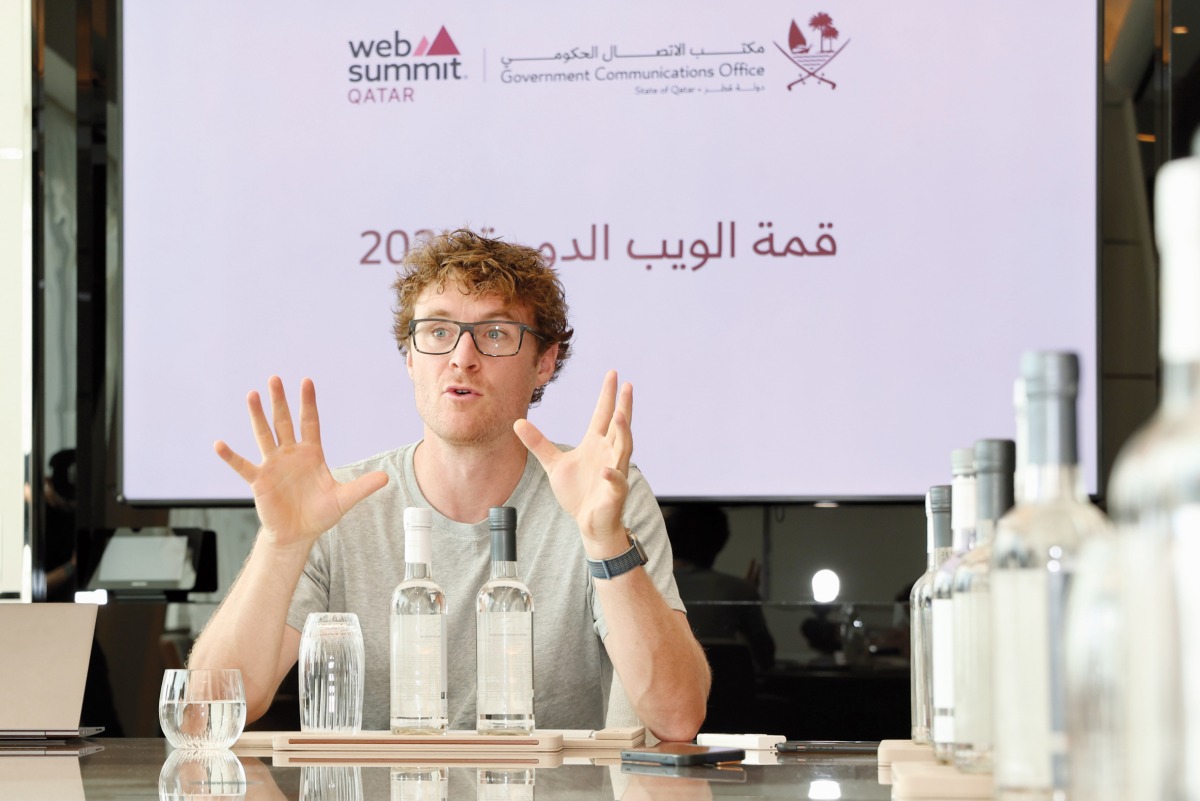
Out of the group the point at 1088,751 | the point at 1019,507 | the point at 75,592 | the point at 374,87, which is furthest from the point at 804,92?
the point at 1088,751

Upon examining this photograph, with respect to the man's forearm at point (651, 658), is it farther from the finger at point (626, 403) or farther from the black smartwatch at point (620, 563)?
the finger at point (626, 403)

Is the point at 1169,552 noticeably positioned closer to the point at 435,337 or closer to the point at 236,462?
the point at 236,462

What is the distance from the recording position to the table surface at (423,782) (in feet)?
3.74

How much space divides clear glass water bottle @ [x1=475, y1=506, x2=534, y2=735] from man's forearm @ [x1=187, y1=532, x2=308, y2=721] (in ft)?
1.52

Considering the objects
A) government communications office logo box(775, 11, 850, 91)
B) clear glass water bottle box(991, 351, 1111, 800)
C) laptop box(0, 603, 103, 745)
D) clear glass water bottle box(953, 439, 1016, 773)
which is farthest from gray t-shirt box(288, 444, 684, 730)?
clear glass water bottle box(991, 351, 1111, 800)

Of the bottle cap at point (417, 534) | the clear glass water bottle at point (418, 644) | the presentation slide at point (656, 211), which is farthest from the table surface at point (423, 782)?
the presentation slide at point (656, 211)

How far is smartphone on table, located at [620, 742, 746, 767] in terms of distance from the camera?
1.34 m

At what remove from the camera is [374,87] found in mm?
2805

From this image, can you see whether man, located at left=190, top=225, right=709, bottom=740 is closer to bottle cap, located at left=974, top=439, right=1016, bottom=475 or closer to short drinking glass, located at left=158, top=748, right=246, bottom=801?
short drinking glass, located at left=158, top=748, right=246, bottom=801

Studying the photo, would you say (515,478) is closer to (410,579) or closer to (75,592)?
(410,579)

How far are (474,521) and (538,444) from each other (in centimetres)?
42

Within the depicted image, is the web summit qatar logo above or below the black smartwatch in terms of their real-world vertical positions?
above

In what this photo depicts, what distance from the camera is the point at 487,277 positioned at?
2.12 m

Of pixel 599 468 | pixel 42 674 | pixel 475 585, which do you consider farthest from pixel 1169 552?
pixel 475 585
